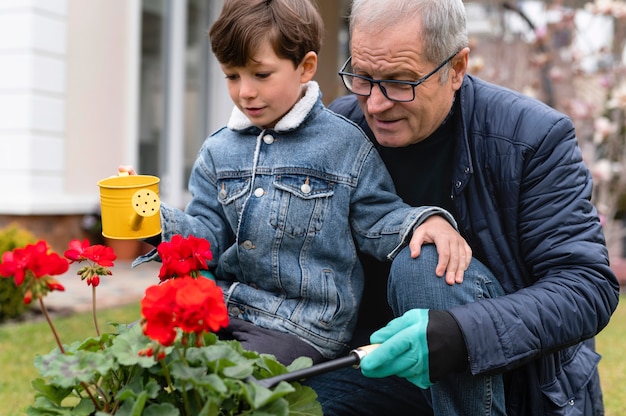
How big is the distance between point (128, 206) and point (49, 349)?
2.36m

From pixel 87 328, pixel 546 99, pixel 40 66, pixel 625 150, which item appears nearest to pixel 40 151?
pixel 40 66

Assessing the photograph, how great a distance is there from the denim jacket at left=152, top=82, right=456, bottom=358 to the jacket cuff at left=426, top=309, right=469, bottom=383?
379 mm

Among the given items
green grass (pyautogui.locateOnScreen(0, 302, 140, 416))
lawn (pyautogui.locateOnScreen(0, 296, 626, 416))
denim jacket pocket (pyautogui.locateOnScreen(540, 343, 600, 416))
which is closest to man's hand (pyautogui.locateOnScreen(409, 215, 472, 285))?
denim jacket pocket (pyautogui.locateOnScreen(540, 343, 600, 416))

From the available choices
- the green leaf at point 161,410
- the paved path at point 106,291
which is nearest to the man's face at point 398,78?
the green leaf at point 161,410

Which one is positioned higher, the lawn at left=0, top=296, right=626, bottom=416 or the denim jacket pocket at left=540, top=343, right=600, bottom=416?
the denim jacket pocket at left=540, top=343, right=600, bottom=416

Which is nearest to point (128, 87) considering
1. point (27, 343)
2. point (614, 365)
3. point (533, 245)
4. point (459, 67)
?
point (27, 343)

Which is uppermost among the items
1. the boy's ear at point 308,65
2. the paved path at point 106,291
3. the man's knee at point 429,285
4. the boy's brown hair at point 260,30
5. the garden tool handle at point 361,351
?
the boy's brown hair at point 260,30

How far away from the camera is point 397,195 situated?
2.12 m

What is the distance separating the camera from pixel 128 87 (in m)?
7.20

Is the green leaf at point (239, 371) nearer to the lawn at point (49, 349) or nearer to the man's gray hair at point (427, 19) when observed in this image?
the man's gray hair at point (427, 19)

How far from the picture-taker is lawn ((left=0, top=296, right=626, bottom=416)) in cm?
298

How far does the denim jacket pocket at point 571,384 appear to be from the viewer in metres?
1.89

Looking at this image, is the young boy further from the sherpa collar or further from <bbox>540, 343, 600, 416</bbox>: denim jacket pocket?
<bbox>540, 343, 600, 416</bbox>: denim jacket pocket

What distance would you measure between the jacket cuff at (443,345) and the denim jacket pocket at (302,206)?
0.49 metres
